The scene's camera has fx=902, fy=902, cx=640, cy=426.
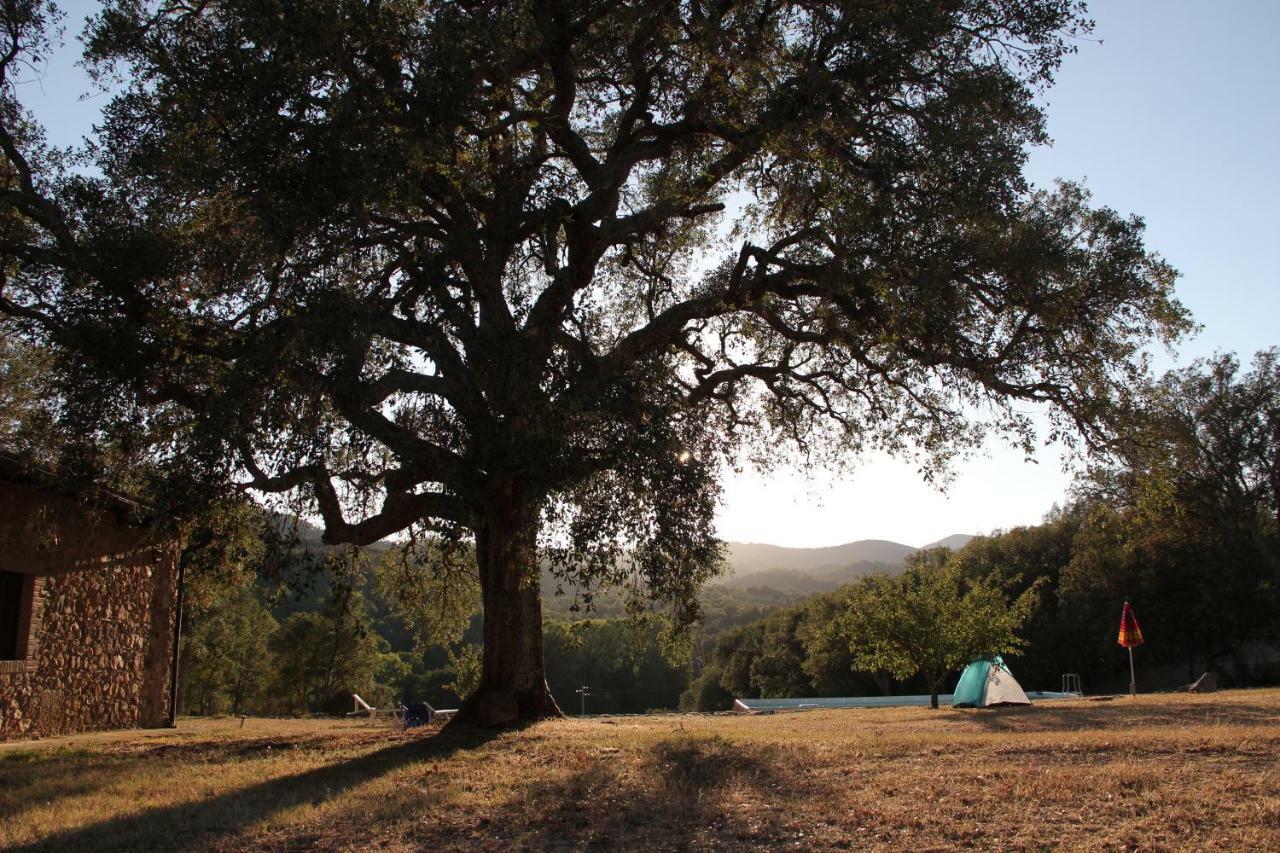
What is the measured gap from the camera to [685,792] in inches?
258

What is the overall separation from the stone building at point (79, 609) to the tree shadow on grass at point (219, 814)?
4.21 m

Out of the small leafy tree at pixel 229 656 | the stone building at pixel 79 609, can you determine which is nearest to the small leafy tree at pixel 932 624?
the stone building at pixel 79 609

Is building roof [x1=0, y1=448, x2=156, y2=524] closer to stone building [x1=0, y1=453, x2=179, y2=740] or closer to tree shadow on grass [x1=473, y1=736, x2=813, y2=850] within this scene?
stone building [x1=0, y1=453, x2=179, y2=740]

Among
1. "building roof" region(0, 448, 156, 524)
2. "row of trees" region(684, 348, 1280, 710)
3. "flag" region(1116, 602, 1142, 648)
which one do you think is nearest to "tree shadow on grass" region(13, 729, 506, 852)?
"building roof" region(0, 448, 156, 524)

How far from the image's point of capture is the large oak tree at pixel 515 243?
25.7 ft

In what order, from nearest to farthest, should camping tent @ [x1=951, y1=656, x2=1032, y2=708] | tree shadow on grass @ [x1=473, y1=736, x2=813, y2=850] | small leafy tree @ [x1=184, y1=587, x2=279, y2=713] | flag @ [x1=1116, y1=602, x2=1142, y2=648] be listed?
tree shadow on grass @ [x1=473, y1=736, x2=813, y2=850] → camping tent @ [x1=951, y1=656, x2=1032, y2=708] → flag @ [x1=1116, y1=602, x2=1142, y2=648] → small leafy tree @ [x1=184, y1=587, x2=279, y2=713]

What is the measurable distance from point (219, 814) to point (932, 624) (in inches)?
597

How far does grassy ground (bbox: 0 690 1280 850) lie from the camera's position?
5.18m

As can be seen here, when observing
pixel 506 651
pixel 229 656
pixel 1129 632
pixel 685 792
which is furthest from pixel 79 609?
pixel 229 656

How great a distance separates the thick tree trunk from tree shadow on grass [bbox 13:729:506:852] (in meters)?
2.44

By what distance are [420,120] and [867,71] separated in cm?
479

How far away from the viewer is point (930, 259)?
965cm

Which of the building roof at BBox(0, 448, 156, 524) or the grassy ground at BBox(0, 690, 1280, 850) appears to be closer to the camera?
the grassy ground at BBox(0, 690, 1280, 850)

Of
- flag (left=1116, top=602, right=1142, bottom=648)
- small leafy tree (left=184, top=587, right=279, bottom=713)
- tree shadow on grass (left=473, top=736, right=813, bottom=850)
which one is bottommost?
small leafy tree (left=184, top=587, right=279, bottom=713)
